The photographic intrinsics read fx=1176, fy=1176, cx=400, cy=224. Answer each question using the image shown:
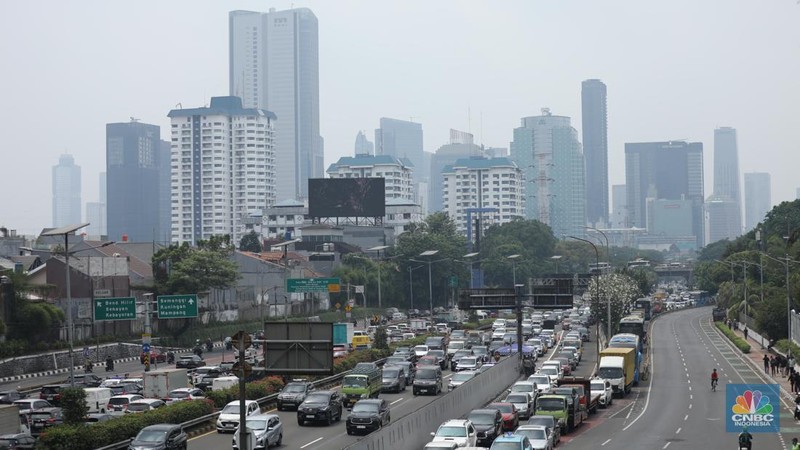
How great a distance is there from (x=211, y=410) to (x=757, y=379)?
129 feet

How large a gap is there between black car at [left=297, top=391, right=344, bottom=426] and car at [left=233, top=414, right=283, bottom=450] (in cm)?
515

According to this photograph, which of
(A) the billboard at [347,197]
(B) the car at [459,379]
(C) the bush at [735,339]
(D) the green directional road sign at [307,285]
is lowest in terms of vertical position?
(C) the bush at [735,339]

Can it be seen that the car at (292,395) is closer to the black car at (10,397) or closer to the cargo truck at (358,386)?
the cargo truck at (358,386)

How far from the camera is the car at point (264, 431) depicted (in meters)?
41.3

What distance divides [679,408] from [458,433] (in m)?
22.1

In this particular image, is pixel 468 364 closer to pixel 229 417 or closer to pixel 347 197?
pixel 229 417

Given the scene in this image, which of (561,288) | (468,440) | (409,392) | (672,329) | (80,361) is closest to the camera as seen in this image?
(468,440)

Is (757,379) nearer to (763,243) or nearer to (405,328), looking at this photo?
(405,328)

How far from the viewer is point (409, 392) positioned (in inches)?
2544

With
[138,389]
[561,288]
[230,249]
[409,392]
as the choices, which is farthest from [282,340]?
[230,249]

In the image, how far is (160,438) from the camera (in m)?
39.1

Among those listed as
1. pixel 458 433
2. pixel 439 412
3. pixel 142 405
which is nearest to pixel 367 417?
pixel 439 412

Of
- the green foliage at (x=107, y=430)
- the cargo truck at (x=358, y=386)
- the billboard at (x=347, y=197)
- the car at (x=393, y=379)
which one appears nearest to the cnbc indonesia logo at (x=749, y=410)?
the green foliage at (x=107, y=430)

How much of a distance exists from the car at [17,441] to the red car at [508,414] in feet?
59.2
